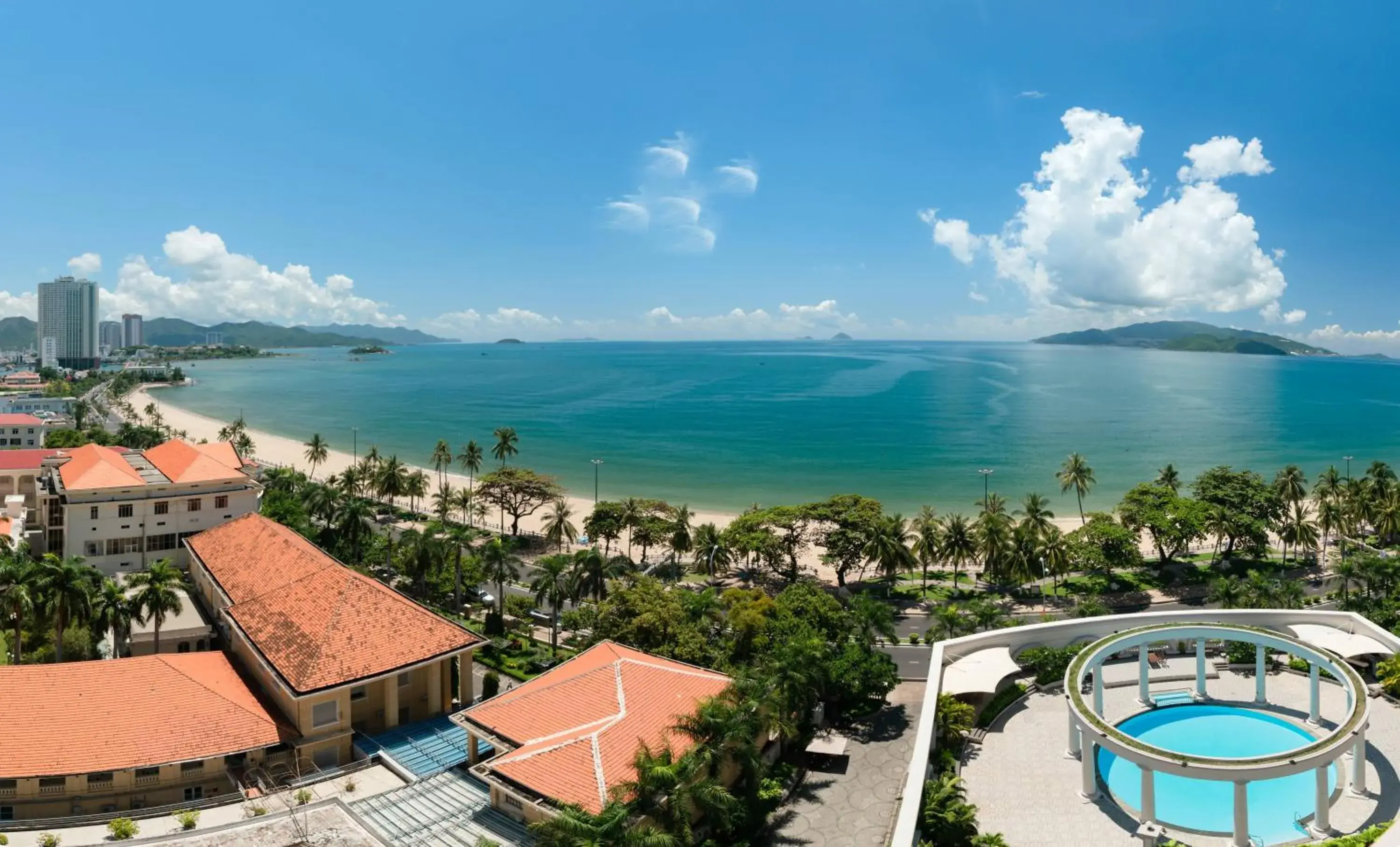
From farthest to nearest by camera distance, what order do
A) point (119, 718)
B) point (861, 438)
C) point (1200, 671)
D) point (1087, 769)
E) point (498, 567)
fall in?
point (861, 438) < point (498, 567) < point (1200, 671) < point (1087, 769) < point (119, 718)

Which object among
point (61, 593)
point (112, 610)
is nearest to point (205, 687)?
point (112, 610)

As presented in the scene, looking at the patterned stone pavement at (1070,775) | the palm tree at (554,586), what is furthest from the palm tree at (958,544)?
the palm tree at (554,586)

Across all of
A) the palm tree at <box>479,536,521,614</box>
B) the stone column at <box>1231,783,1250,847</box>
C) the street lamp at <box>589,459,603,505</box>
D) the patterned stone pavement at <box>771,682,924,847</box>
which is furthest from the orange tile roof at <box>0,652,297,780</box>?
the street lamp at <box>589,459,603,505</box>

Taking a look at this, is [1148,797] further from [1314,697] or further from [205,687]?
[205,687]

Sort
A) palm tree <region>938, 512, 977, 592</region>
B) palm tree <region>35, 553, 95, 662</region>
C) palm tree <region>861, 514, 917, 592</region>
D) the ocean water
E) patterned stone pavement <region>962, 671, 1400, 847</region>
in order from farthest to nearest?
1. the ocean water
2. palm tree <region>938, 512, 977, 592</region>
3. palm tree <region>861, 514, 917, 592</region>
4. palm tree <region>35, 553, 95, 662</region>
5. patterned stone pavement <region>962, 671, 1400, 847</region>

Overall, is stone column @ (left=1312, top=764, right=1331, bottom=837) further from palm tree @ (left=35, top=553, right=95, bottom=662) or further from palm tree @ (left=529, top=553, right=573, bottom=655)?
palm tree @ (left=35, top=553, right=95, bottom=662)

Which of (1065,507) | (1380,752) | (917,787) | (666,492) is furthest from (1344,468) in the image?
(917,787)

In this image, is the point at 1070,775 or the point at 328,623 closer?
the point at 1070,775
